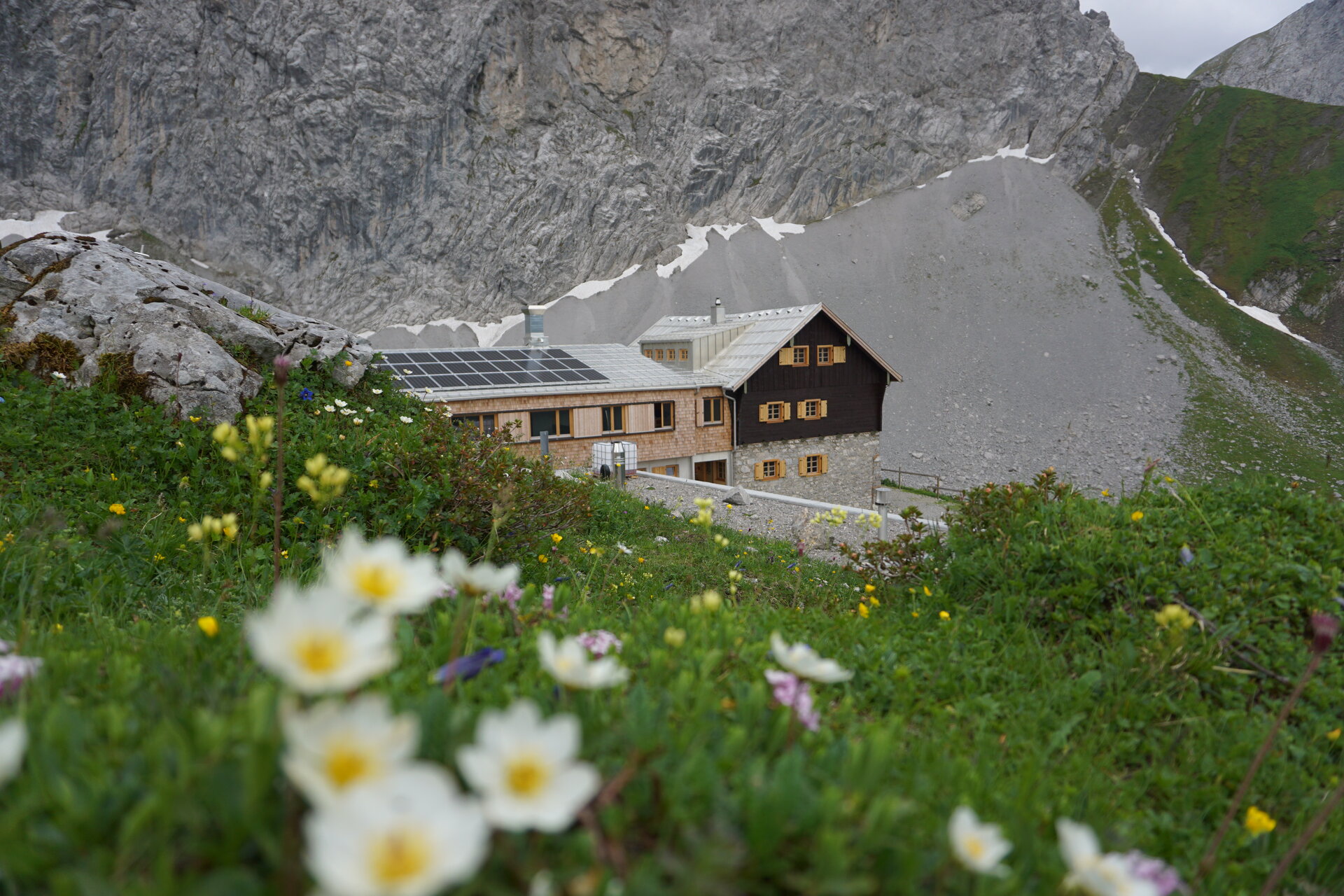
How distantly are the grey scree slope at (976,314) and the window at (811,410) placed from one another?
1982 cm

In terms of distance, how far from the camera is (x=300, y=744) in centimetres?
94

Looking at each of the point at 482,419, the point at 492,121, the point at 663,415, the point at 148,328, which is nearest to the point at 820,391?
the point at 663,415

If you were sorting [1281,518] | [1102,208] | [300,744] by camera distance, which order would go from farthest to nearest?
[1102,208]
[1281,518]
[300,744]

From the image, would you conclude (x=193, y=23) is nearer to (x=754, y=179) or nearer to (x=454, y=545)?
(x=754, y=179)

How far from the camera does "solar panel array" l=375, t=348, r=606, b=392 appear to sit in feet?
79.9

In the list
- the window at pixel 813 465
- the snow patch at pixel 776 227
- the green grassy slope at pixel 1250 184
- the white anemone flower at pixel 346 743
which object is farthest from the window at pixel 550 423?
the green grassy slope at pixel 1250 184

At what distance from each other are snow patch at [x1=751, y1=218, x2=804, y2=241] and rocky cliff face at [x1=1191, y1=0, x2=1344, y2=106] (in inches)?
3007

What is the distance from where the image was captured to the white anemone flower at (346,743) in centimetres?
95

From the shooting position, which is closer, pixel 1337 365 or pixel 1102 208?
pixel 1337 365

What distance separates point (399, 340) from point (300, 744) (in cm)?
7066

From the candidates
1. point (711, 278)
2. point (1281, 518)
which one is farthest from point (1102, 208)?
point (1281, 518)

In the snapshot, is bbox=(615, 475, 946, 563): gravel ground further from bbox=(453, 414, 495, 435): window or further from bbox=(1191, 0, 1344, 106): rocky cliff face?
bbox=(1191, 0, 1344, 106): rocky cliff face

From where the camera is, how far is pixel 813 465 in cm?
3341

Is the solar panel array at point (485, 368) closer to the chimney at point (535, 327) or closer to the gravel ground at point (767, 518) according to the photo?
the chimney at point (535, 327)
